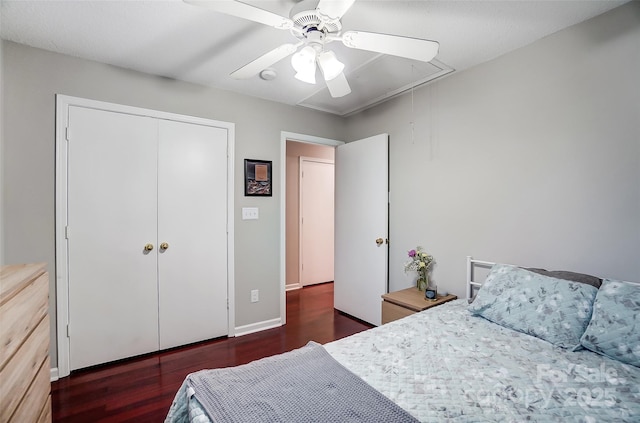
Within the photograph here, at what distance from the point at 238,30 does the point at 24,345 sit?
203 centimetres

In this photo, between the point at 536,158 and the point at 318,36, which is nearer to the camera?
the point at 318,36

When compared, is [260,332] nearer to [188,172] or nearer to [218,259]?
[218,259]

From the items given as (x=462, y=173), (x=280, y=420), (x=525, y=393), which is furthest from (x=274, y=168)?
(x=525, y=393)

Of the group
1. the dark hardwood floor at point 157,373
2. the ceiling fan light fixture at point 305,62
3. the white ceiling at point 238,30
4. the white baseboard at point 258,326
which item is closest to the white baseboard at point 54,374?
the dark hardwood floor at point 157,373

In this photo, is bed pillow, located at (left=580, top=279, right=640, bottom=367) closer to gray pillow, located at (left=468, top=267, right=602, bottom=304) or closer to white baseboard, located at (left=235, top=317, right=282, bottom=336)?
gray pillow, located at (left=468, top=267, right=602, bottom=304)

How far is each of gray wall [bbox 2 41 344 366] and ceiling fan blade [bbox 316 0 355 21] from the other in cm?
181

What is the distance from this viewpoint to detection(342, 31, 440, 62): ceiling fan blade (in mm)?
1378

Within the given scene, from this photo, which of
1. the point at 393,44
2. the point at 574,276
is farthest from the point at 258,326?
the point at 393,44

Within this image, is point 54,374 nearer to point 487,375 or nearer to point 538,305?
point 487,375

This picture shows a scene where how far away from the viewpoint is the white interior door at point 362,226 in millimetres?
3023

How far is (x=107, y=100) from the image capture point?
228cm

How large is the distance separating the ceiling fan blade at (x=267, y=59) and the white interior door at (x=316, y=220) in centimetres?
288

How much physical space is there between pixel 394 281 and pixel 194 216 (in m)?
2.15

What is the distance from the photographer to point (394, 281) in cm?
300
